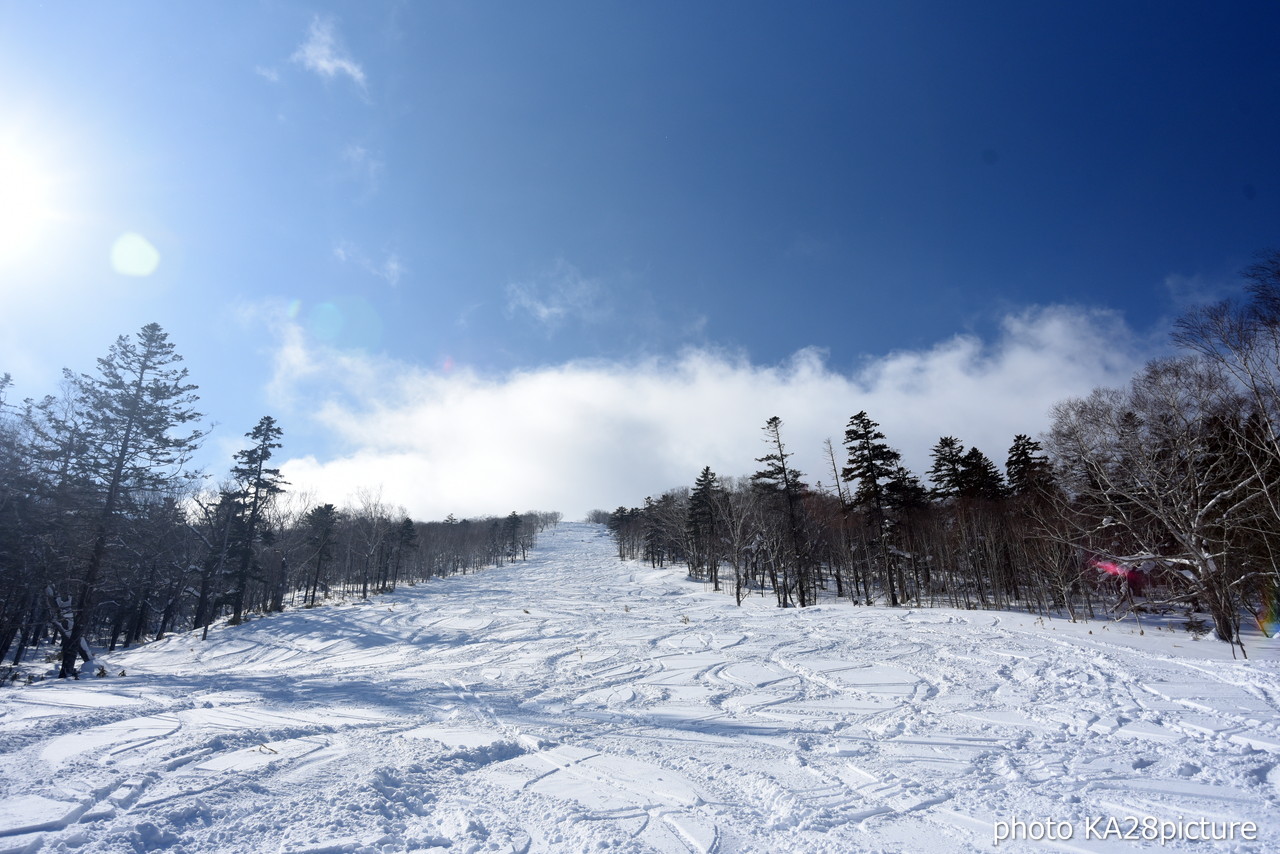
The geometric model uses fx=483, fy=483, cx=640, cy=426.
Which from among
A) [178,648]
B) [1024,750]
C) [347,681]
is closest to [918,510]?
[1024,750]

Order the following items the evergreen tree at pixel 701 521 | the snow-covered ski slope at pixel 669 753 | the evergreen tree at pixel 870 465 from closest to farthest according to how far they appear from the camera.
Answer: the snow-covered ski slope at pixel 669 753 → the evergreen tree at pixel 870 465 → the evergreen tree at pixel 701 521

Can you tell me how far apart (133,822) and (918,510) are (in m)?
46.8

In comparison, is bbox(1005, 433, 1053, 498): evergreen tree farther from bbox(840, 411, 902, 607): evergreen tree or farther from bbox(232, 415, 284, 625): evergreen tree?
bbox(232, 415, 284, 625): evergreen tree

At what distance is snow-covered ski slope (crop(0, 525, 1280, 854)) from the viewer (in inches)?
172

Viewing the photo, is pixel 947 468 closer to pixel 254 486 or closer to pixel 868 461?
pixel 868 461

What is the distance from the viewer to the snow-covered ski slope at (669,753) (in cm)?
438

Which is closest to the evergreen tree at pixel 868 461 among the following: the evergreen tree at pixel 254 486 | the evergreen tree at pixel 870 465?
the evergreen tree at pixel 870 465

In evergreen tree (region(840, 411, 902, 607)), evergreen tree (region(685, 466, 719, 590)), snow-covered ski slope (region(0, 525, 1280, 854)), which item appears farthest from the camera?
evergreen tree (region(685, 466, 719, 590))

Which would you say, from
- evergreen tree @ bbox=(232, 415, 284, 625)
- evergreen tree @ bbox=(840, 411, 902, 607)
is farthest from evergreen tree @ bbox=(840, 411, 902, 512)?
evergreen tree @ bbox=(232, 415, 284, 625)

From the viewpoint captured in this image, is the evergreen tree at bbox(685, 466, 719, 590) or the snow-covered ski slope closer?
the snow-covered ski slope

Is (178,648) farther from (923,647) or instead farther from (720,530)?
(720,530)

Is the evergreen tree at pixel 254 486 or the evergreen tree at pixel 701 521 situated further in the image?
the evergreen tree at pixel 701 521

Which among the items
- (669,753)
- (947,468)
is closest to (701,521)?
(947,468)

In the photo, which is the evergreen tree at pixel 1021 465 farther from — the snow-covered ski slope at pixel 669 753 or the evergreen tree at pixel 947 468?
the snow-covered ski slope at pixel 669 753
